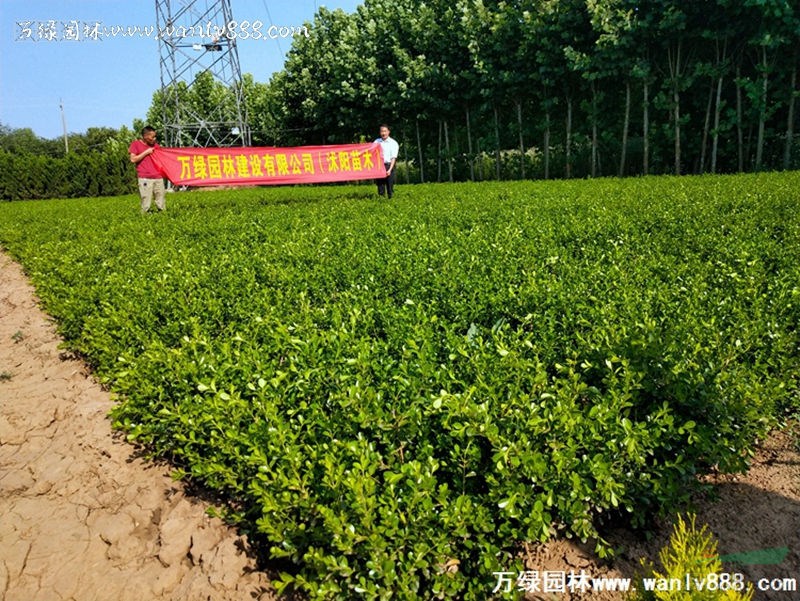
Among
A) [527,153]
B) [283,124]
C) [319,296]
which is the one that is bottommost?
[319,296]

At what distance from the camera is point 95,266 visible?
21.0 ft

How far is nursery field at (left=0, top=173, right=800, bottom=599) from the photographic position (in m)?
2.17

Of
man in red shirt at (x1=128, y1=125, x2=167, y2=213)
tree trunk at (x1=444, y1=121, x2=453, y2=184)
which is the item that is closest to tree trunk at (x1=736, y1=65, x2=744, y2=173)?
tree trunk at (x1=444, y1=121, x2=453, y2=184)

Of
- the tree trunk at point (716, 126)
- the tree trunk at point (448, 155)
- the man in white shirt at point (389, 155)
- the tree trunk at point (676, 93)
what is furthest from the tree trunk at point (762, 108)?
the tree trunk at point (448, 155)

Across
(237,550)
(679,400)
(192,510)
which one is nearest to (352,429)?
(237,550)

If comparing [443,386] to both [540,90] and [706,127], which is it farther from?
[540,90]

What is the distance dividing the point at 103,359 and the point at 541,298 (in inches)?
127

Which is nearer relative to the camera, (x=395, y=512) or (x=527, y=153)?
(x=395, y=512)

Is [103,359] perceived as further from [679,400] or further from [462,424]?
[679,400]

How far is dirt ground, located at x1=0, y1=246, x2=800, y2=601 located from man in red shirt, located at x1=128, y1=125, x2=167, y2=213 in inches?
356

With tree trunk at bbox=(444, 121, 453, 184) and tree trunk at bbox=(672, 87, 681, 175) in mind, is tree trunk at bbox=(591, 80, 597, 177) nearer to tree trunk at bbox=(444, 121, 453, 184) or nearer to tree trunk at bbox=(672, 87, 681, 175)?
tree trunk at bbox=(672, 87, 681, 175)

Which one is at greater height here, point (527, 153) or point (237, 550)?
point (527, 153)

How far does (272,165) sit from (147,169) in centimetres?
311

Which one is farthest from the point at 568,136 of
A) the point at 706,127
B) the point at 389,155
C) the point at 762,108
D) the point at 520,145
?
the point at 389,155
